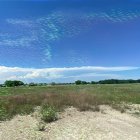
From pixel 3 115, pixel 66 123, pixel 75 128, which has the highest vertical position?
pixel 3 115

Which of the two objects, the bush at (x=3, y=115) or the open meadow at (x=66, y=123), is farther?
the bush at (x=3, y=115)

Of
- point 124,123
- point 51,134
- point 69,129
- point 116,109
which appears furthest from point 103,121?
point 116,109

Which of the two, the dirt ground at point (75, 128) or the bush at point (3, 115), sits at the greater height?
the bush at point (3, 115)

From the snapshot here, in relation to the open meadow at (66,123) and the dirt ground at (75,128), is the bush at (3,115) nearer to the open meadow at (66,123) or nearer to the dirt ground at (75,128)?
the open meadow at (66,123)

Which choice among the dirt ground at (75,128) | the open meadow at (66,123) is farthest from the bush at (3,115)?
the dirt ground at (75,128)

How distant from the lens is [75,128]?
55.8 ft

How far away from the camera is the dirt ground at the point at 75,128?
15.7 metres

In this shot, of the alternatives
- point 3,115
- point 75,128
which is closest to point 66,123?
point 75,128

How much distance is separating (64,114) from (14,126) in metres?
3.82

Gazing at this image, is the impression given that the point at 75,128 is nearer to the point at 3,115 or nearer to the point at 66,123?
the point at 66,123

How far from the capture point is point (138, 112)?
23953 mm

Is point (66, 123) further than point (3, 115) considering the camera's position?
No

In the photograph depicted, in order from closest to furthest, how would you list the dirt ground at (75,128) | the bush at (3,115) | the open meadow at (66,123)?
the dirt ground at (75,128) < the open meadow at (66,123) < the bush at (3,115)

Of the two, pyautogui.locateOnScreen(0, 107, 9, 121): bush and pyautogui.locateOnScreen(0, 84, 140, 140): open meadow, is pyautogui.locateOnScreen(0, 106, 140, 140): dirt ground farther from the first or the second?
pyautogui.locateOnScreen(0, 107, 9, 121): bush
